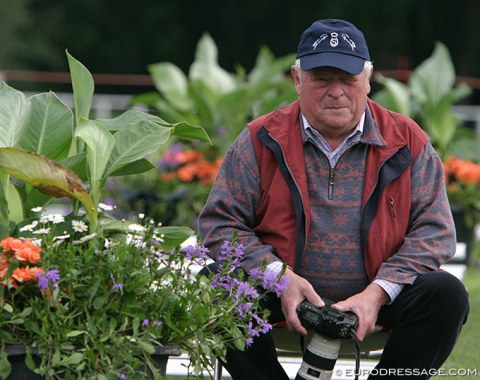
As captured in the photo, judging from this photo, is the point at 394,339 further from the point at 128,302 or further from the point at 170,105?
the point at 170,105

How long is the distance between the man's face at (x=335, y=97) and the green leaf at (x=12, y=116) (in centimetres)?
93

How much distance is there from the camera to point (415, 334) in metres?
3.55

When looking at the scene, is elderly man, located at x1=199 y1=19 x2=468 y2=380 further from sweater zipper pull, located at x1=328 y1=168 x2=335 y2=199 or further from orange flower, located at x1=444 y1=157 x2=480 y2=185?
orange flower, located at x1=444 y1=157 x2=480 y2=185

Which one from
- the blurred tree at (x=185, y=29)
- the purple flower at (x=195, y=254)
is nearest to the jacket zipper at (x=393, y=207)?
the purple flower at (x=195, y=254)

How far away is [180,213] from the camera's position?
9.11 meters

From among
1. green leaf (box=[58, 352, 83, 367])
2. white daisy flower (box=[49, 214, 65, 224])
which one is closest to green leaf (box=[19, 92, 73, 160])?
white daisy flower (box=[49, 214, 65, 224])

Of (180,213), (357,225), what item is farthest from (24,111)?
(180,213)

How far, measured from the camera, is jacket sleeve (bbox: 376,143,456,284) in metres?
3.59

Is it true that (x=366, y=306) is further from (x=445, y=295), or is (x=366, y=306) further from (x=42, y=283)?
(x=42, y=283)

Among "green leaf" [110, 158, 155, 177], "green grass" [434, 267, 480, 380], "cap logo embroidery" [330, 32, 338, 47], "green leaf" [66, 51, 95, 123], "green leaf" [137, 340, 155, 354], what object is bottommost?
"green grass" [434, 267, 480, 380]

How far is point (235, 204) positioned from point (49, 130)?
0.64 metres

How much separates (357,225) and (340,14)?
2424cm

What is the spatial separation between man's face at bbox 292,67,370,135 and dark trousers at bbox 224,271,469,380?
22.2 inches

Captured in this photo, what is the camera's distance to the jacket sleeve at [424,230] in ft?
11.8
